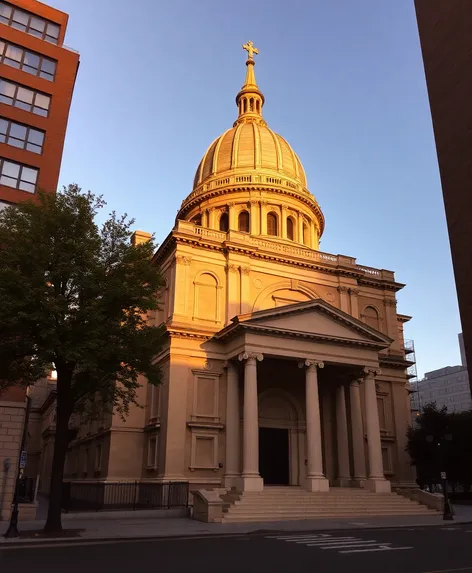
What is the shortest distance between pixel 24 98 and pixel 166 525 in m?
24.3

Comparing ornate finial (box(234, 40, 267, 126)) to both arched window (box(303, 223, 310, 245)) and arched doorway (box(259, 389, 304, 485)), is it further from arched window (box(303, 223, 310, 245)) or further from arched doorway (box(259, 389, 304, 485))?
arched doorway (box(259, 389, 304, 485))

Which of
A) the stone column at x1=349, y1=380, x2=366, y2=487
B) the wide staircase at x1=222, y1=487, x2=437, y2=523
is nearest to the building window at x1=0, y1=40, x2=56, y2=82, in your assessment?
the wide staircase at x1=222, y1=487, x2=437, y2=523

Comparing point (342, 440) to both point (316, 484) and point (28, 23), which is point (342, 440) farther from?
point (28, 23)

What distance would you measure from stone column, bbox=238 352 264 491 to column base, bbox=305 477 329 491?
2.77 m

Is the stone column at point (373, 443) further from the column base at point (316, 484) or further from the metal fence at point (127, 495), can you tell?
the metal fence at point (127, 495)

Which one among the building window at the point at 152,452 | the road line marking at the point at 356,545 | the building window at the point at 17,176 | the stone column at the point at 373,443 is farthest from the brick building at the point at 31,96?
the stone column at the point at 373,443

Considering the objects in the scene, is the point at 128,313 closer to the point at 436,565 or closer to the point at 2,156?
the point at 2,156

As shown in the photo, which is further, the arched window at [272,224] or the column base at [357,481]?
the arched window at [272,224]

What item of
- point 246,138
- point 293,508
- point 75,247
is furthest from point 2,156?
point 246,138

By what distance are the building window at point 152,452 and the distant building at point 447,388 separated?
82.6 metres

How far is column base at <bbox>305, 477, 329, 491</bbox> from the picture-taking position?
28359 millimetres

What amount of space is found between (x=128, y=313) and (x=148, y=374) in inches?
109

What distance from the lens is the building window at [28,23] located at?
105ft

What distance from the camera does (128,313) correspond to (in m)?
22.7
